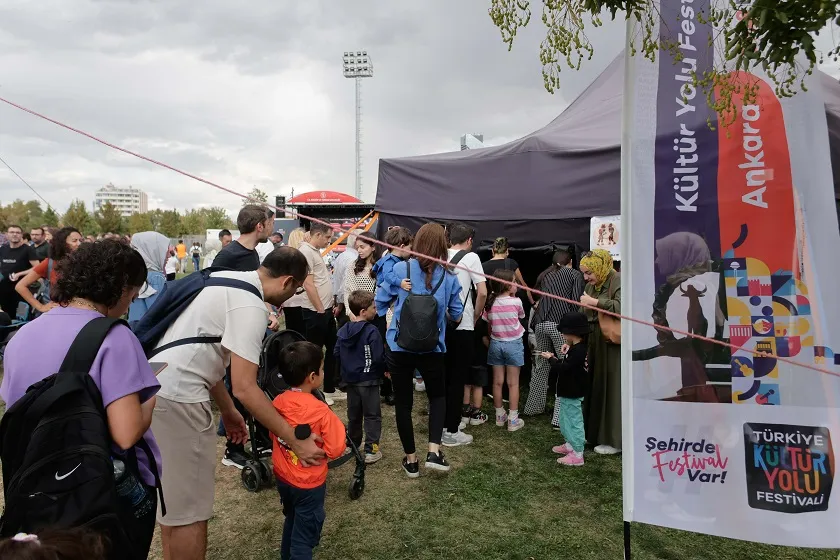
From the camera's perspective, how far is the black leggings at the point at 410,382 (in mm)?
3514

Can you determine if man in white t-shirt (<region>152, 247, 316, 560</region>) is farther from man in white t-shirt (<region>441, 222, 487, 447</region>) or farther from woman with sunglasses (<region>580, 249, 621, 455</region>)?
woman with sunglasses (<region>580, 249, 621, 455</region>)

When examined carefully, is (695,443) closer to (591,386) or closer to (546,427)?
(591,386)

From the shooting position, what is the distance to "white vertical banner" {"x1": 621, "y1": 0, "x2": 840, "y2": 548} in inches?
82.2

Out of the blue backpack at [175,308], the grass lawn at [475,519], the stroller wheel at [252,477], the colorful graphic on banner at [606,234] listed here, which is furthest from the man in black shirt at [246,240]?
the colorful graphic on banner at [606,234]

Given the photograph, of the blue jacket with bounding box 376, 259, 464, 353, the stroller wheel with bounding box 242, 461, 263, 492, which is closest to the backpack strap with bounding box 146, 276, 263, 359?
the blue jacket with bounding box 376, 259, 464, 353

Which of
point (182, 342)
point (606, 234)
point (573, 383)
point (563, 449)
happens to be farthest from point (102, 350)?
point (606, 234)

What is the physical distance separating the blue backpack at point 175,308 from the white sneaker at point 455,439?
2695 mm

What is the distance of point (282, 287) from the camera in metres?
2.19

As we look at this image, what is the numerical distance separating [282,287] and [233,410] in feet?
2.61

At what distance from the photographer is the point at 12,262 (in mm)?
6863

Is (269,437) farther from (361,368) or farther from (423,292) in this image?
(423,292)

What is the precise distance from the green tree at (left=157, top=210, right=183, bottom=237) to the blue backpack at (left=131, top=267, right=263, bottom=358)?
6491 cm

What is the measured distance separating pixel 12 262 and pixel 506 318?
264 inches

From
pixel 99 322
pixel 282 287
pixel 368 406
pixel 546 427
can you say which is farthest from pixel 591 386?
Result: pixel 99 322
